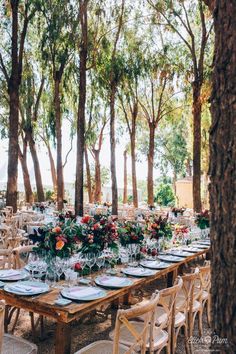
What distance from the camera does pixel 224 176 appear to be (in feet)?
4.50

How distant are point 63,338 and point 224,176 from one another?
185 cm

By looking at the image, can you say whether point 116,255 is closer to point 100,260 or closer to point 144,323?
point 100,260

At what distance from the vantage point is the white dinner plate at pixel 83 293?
277 cm

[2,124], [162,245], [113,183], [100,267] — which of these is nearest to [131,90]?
[113,183]

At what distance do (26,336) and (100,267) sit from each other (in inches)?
39.1

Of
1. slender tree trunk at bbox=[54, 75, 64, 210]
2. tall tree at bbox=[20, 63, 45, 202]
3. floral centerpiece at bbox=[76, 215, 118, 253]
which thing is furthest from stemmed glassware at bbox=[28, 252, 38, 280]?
tall tree at bbox=[20, 63, 45, 202]

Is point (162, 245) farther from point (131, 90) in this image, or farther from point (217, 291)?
point (131, 90)

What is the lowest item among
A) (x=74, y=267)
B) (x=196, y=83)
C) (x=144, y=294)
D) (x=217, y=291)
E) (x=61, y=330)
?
(x=144, y=294)

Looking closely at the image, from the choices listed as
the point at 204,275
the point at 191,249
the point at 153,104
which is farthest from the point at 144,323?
the point at 153,104

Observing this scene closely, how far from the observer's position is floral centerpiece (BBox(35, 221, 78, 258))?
3365 millimetres

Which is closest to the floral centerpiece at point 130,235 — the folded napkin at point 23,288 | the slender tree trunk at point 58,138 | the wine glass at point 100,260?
the wine glass at point 100,260

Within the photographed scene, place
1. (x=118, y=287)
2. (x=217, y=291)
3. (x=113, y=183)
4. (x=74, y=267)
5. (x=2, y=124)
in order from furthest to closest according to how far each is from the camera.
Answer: (x=2, y=124), (x=113, y=183), (x=74, y=267), (x=118, y=287), (x=217, y=291)

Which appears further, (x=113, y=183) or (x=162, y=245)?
(x=113, y=183)

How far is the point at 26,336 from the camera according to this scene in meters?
3.75
